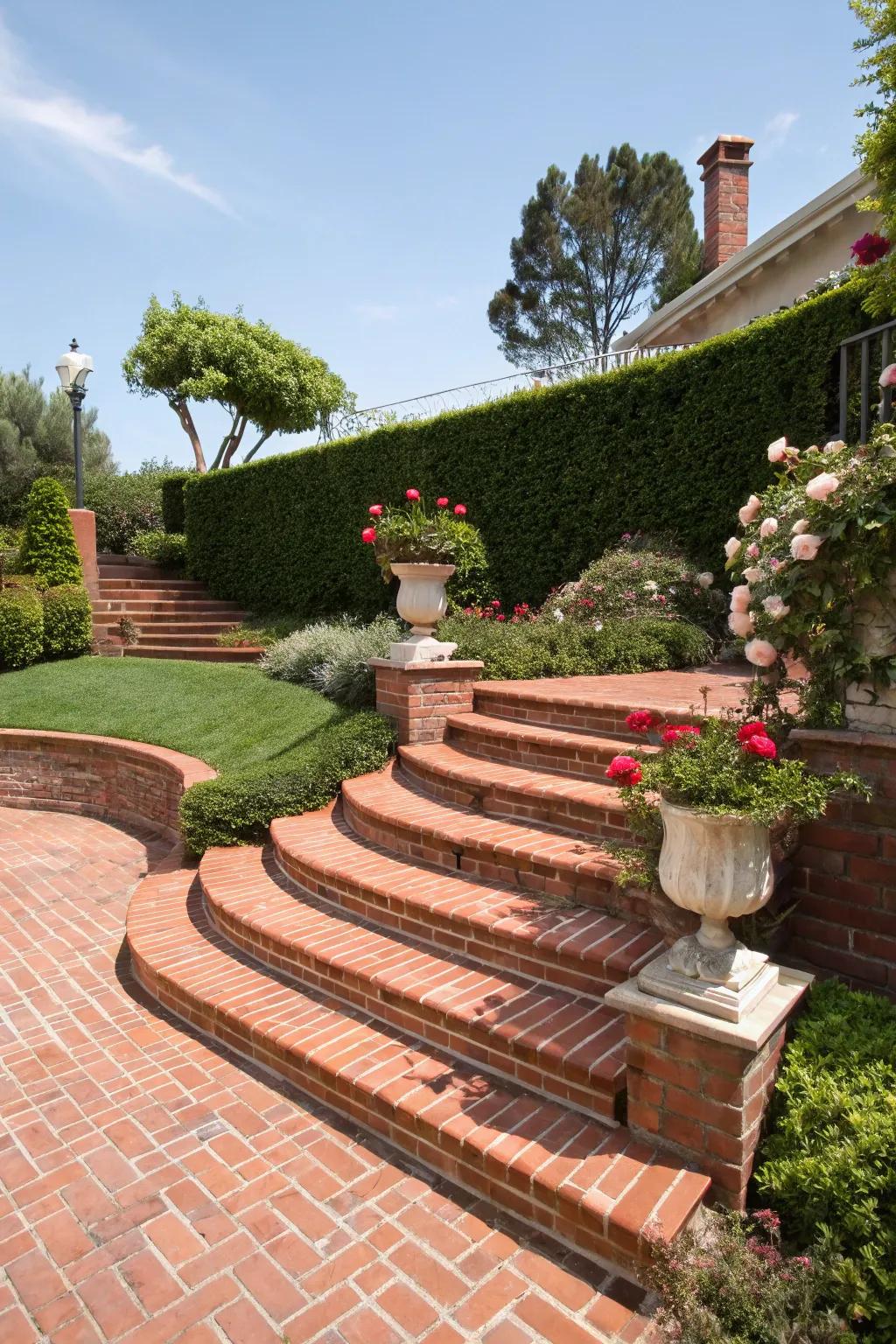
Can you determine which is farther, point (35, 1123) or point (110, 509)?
point (110, 509)

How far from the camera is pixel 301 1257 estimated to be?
7.17 ft

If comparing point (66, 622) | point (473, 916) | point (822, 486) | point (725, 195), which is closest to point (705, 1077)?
point (473, 916)

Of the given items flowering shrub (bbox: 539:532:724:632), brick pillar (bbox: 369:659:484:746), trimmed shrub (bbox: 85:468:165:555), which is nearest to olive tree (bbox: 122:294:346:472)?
trimmed shrub (bbox: 85:468:165:555)

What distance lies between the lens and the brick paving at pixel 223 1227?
1.99 m

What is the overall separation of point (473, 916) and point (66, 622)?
9.99m

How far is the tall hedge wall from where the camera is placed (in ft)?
24.0

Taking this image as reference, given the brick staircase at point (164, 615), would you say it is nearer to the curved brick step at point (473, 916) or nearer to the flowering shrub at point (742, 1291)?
the curved brick step at point (473, 916)

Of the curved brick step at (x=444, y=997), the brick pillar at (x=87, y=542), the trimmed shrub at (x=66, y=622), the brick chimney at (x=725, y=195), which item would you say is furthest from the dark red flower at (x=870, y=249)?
the brick pillar at (x=87, y=542)

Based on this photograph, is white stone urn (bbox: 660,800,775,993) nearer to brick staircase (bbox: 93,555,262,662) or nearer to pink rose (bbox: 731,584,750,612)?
pink rose (bbox: 731,584,750,612)

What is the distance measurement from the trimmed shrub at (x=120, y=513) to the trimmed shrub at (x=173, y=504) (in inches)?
27.8

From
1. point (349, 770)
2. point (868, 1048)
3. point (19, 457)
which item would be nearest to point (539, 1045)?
point (868, 1048)

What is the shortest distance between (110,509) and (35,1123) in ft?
57.3

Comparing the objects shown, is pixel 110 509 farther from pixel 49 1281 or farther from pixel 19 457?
pixel 49 1281

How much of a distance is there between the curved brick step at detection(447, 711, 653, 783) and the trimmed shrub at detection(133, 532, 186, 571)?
12.4 metres
